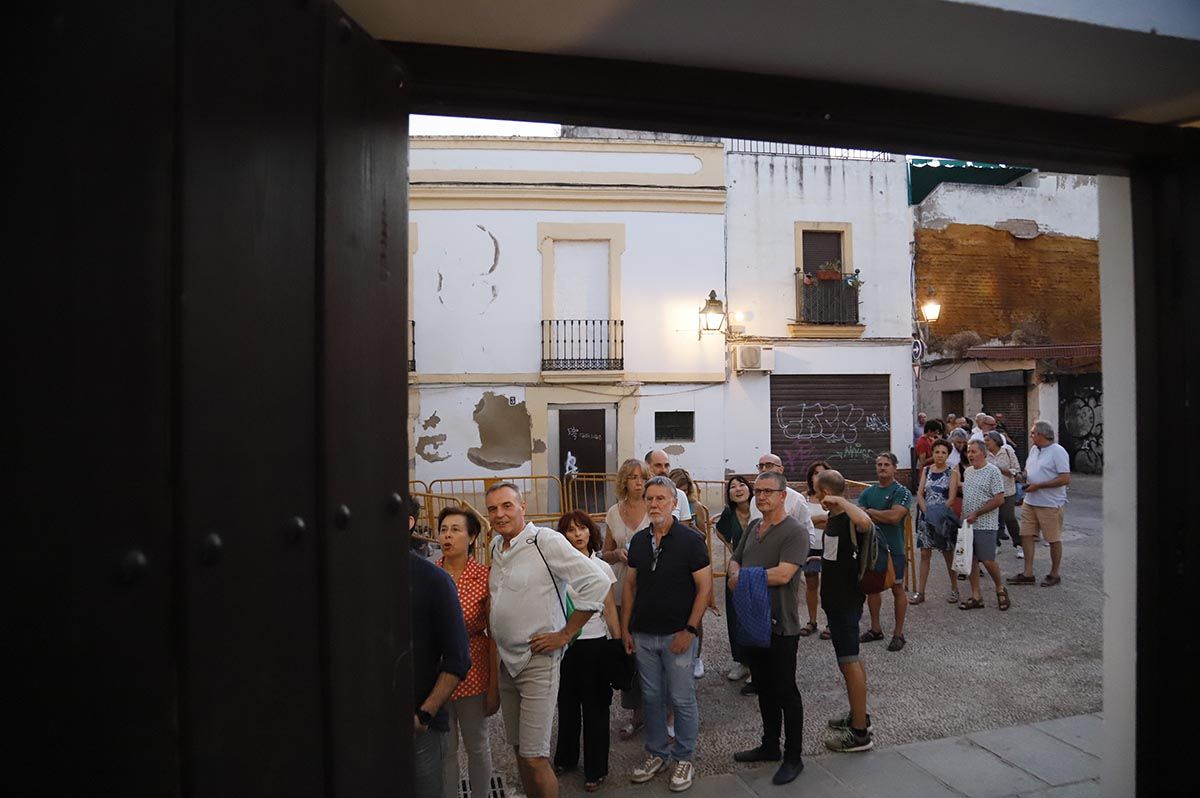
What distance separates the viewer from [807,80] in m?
2.04

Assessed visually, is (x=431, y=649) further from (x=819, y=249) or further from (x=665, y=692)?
(x=819, y=249)

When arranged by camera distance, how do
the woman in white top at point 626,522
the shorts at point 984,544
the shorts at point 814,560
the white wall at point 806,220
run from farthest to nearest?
the white wall at point 806,220, the shorts at point 984,544, the shorts at point 814,560, the woman in white top at point 626,522

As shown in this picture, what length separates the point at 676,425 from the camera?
1578 centimetres

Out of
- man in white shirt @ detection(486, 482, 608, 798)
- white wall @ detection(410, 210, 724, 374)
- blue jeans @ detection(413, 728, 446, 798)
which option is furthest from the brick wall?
blue jeans @ detection(413, 728, 446, 798)

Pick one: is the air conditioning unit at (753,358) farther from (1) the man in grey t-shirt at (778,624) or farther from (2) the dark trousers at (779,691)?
(2) the dark trousers at (779,691)

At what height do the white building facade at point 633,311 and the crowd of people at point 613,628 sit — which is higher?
the white building facade at point 633,311

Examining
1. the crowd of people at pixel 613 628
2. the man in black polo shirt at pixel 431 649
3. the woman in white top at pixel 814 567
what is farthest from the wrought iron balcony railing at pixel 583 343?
the man in black polo shirt at pixel 431 649

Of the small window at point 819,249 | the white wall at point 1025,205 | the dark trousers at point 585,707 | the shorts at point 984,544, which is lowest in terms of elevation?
the dark trousers at point 585,707

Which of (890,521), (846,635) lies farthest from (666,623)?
(890,521)

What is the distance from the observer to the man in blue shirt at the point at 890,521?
254 inches

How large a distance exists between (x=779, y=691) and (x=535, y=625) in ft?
5.31

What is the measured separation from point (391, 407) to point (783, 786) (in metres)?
3.72

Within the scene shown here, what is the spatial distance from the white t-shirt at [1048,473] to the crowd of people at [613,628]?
13.0 feet

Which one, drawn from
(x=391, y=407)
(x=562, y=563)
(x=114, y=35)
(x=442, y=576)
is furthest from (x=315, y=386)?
(x=562, y=563)
